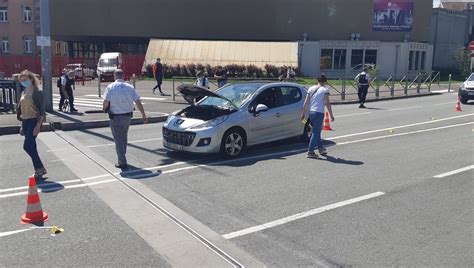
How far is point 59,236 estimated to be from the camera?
5191 millimetres

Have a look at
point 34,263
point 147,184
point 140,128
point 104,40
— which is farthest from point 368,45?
point 34,263

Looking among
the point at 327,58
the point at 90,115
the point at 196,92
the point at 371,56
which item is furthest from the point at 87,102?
the point at 371,56

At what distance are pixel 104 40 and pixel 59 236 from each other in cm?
5561

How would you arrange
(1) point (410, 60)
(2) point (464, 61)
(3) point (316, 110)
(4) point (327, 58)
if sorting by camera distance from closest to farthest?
(3) point (316, 110), (4) point (327, 58), (1) point (410, 60), (2) point (464, 61)

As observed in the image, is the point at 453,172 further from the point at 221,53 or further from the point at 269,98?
the point at 221,53

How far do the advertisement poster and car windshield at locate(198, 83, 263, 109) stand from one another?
4395 cm

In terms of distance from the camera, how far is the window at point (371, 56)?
155 ft

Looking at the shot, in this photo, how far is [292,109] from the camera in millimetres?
10477

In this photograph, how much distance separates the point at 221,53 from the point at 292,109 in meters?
35.0

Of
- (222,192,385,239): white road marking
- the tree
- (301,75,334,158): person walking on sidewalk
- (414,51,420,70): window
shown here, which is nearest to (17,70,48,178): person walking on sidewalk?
(222,192,385,239): white road marking

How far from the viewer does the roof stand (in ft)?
145

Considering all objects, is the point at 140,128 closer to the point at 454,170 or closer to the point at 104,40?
the point at 454,170

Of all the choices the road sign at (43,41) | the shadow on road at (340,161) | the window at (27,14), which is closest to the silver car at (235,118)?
the shadow on road at (340,161)

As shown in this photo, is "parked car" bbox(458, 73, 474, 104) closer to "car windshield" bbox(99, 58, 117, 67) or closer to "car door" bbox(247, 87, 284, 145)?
"car door" bbox(247, 87, 284, 145)
